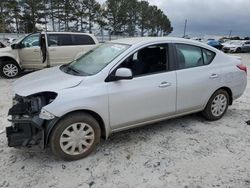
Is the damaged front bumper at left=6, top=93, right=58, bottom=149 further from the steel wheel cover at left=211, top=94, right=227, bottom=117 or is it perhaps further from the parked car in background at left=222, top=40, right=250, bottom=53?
the parked car in background at left=222, top=40, right=250, bottom=53

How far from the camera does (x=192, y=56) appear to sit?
4289mm

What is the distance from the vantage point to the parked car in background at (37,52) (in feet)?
29.0

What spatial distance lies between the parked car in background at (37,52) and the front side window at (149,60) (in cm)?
513

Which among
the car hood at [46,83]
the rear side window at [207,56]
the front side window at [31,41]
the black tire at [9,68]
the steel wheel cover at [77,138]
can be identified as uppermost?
the front side window at [31,41]

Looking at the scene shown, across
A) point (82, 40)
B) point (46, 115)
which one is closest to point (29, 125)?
point (46, 115)

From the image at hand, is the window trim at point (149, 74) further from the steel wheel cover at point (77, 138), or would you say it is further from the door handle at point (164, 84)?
the steel wheel cover at point (77, 138)

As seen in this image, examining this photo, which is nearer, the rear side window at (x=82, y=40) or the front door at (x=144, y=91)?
the front door at (x=144, y=91)

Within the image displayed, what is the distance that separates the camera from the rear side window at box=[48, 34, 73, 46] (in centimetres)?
907

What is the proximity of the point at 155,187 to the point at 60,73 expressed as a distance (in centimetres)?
209

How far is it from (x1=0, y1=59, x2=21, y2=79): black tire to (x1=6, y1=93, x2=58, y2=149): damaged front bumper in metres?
6.22

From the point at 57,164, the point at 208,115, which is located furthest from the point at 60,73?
the point at 208,115

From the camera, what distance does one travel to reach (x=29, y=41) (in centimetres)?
912

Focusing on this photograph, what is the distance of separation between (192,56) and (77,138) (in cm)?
233

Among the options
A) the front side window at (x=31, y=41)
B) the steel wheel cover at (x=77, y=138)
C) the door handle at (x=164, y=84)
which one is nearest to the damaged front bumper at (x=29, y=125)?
the steel wheel cover at (x=77, y=138)
